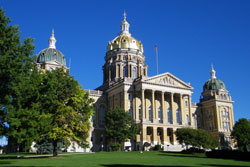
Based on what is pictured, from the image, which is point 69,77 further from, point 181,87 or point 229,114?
point 229,114

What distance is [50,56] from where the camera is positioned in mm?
72125

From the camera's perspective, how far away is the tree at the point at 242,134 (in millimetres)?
61969

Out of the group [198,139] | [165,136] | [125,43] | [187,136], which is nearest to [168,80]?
[165,136]

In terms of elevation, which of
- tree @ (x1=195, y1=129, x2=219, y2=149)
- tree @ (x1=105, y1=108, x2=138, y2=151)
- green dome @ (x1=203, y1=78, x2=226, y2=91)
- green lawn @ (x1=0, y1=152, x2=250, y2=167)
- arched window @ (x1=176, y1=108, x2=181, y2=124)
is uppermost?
green dome @ (x1=203, y1=78, x2=226, y2=91)

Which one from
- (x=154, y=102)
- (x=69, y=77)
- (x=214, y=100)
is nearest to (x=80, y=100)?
(x=69, y=77)

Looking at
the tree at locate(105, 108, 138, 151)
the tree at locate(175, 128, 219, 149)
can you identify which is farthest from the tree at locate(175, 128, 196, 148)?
the tree at locate(105, 108, 138, 151)

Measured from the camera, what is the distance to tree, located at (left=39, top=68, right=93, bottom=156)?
3331 cm

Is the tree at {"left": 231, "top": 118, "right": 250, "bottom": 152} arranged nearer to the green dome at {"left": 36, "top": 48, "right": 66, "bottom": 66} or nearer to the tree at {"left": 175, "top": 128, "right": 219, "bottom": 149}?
the tree at {"left": 175, "top": 128, "right": 219, "bottom": 149}

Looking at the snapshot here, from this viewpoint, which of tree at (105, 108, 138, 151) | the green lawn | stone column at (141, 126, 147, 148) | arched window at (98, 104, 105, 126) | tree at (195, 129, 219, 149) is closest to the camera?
the green lawn

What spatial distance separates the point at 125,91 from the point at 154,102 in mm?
7290

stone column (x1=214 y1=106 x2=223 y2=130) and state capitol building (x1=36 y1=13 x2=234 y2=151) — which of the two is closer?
state capitol building (x1=36 y1=13 x2=234 y2=151)

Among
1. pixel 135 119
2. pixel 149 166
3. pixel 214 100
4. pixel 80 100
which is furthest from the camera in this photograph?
pixel 214 100

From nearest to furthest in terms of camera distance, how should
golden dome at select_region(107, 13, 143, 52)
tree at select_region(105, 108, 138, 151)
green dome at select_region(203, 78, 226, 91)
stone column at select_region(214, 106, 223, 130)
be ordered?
tree at select_region(105, 108, 138, 151) < stone column at select_region(214, 106, 223, 130) < golden dome at select_region(107, 13, 143, 52) < green dome at select_region(203, 78, 226, 91)

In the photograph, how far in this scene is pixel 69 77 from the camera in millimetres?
37125
